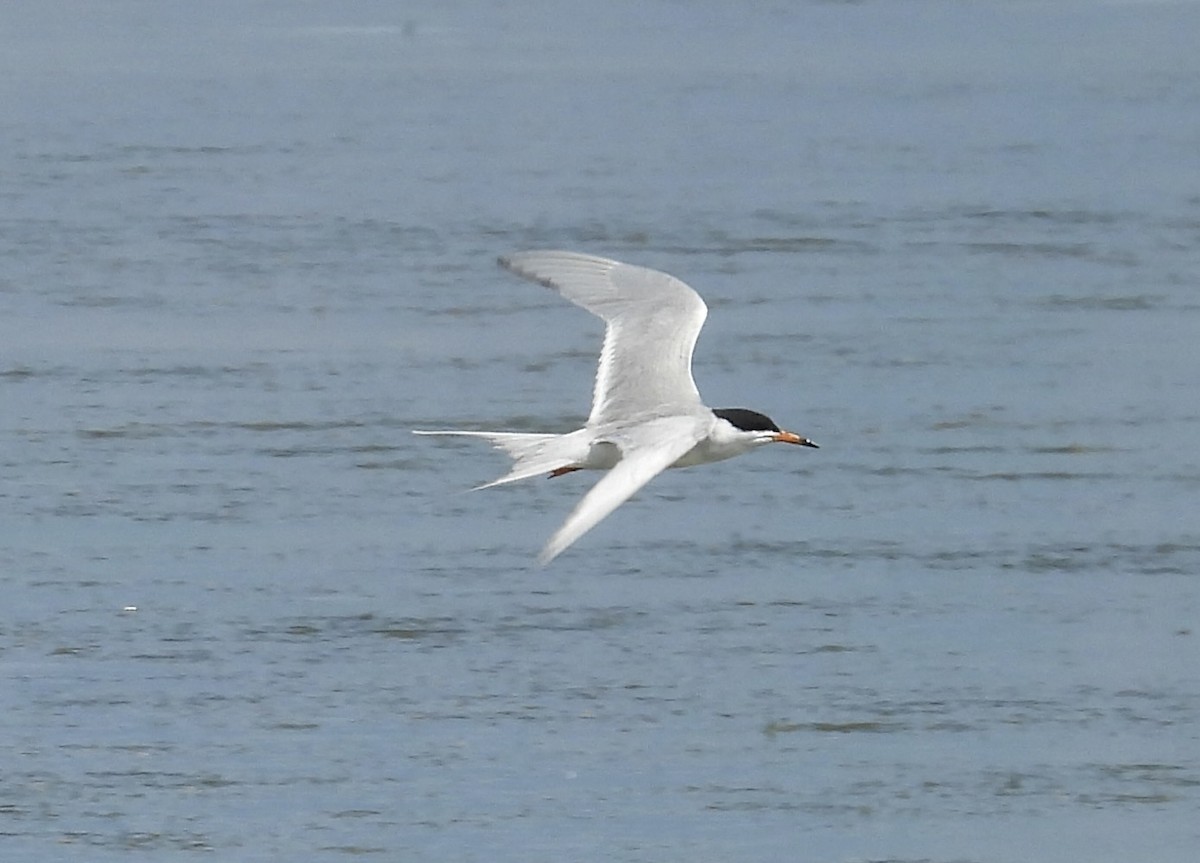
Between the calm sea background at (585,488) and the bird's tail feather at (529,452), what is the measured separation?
1.70ft

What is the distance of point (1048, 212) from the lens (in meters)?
11.8

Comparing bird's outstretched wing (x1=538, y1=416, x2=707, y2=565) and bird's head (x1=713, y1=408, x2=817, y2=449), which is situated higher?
bird's outstretched wing (x1=538, y1=416, x2=707, y2=565)

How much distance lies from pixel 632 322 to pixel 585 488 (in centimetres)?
138

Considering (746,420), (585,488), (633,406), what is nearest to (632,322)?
(633,406)

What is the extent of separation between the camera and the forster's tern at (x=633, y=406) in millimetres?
5883

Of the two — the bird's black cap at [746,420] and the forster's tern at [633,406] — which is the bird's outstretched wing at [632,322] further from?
the bird's black cap at [746,420]

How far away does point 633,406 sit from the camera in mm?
6766

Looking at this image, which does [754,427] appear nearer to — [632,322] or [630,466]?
[632,322]

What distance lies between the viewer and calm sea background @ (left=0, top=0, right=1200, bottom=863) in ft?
19.1

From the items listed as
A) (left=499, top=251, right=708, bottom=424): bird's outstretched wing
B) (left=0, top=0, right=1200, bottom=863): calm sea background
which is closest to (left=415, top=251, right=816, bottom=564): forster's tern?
(left=499, top=251, right=708, bottom=424): bird's outstretched wing

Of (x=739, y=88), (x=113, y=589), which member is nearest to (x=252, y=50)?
(x=739, y=88)

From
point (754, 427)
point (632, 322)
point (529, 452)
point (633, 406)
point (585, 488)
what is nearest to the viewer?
point (529, 452)

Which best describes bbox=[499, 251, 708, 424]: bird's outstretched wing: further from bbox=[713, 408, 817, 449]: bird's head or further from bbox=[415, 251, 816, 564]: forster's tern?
bbox=[713, 408, 817, 449]: bird's head

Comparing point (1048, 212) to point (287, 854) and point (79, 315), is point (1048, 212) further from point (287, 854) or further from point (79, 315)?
point (287, 854)
